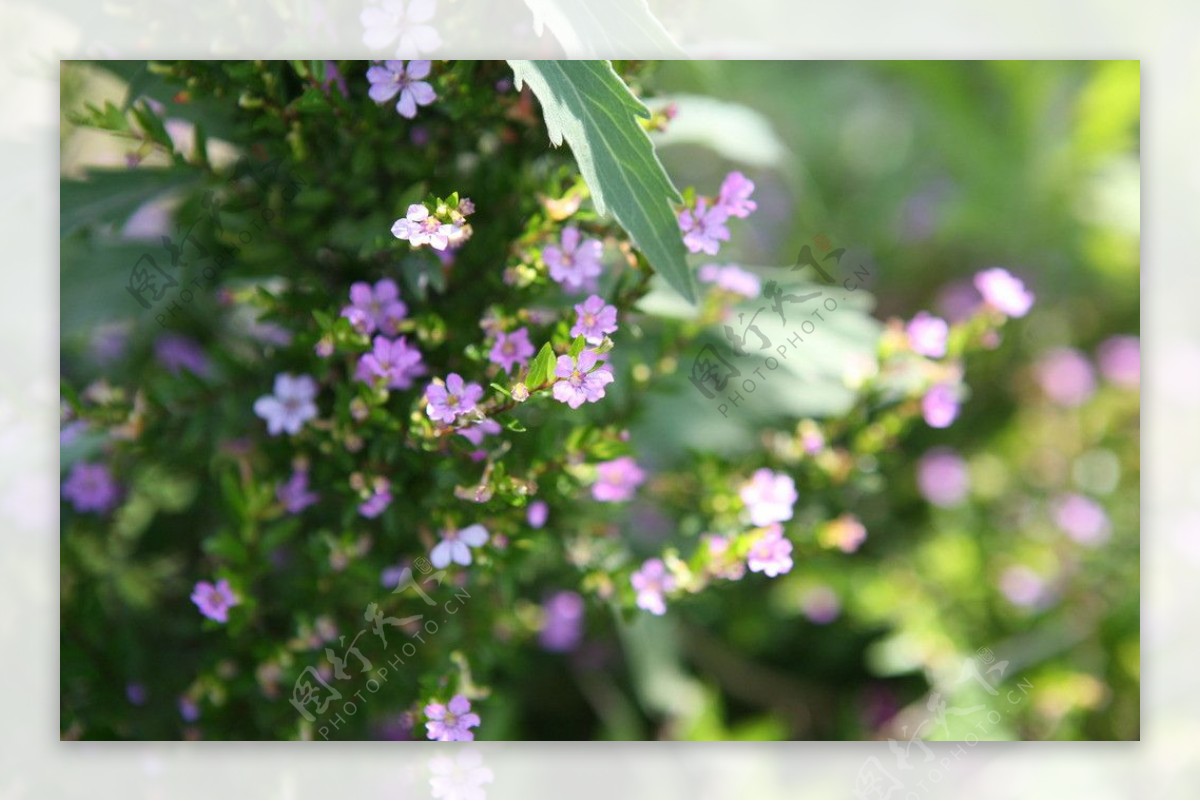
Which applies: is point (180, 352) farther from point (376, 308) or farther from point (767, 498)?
point (767, 498)

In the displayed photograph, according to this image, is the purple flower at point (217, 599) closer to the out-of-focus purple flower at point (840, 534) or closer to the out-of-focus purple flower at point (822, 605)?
the out-of-focus purple flower at point (840, 534)

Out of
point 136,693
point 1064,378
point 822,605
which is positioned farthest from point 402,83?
point 1064,378

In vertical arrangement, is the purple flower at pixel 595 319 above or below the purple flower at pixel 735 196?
below

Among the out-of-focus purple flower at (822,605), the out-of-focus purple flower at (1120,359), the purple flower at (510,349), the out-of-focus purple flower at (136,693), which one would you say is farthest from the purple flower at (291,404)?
the out-of-focus purple flower at (1120,359)

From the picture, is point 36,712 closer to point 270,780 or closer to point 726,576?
point 270,780

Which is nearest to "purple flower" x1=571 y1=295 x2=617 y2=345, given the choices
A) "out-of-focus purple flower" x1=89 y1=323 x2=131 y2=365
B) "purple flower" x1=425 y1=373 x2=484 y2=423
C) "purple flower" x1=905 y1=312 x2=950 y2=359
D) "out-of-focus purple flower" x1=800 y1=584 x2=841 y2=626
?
"purple flower" x1=425 y1=373 x2=484 y2=423

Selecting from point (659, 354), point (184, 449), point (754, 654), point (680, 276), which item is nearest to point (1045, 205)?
point (754, 654)
